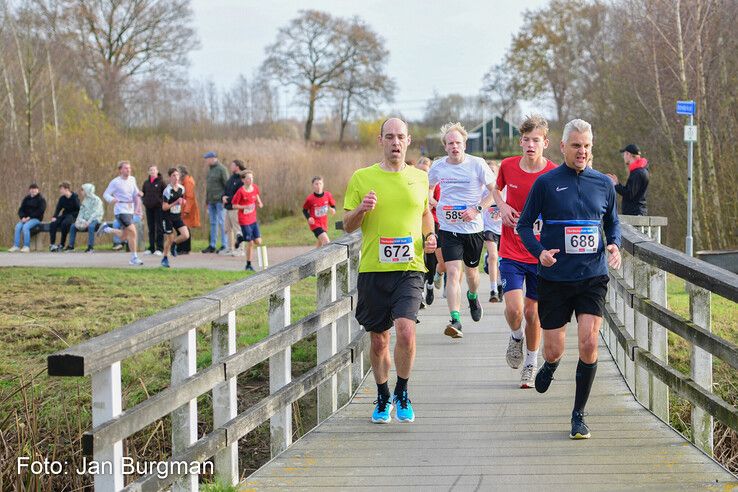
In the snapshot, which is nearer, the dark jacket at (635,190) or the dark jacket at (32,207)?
the dark jacket at (635,190)

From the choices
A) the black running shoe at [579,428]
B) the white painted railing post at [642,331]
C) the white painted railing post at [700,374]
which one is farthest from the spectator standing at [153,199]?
the white painted railing post at [700,374]

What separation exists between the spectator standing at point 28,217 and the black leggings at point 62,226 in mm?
595

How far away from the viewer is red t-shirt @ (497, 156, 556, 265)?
8.95 meters

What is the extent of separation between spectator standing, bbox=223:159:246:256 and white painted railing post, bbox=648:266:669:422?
14054 mm

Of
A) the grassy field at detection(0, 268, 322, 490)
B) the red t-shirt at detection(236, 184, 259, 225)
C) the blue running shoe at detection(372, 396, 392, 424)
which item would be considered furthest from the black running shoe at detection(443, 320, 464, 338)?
the red t-shirt at detection(236, 184, 259, 225)

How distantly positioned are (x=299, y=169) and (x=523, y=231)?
104ft

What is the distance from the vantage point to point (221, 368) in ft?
19.6

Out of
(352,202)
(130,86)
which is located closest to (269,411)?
(352,202)

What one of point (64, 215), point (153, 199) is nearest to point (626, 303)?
point (153, 199)

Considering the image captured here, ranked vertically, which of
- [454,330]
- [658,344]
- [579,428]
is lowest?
[579,428]

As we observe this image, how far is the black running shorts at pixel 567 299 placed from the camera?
284 inches

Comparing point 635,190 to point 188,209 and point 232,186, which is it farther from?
point 188,209

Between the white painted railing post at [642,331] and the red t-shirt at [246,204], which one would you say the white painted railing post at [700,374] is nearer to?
the white painted railing post at [642,331]

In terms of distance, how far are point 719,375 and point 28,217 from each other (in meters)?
19.8
